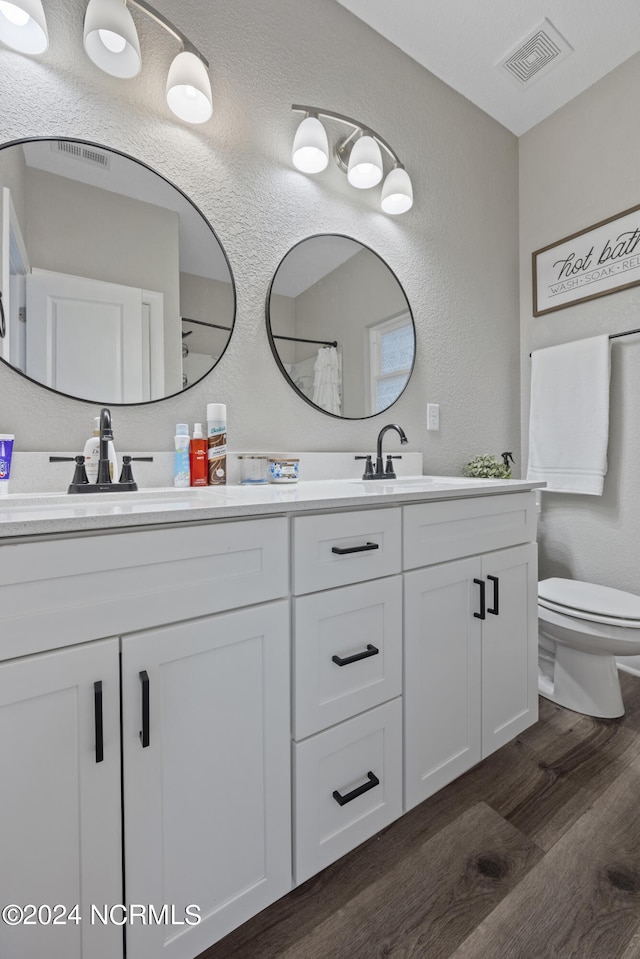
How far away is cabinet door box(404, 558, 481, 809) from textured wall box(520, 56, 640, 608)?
110 centimetres

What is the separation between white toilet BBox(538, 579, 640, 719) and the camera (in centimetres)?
147

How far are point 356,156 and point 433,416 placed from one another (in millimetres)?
1048

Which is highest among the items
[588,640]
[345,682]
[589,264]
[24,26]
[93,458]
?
[24,26]

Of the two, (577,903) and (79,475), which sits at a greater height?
(79,475)

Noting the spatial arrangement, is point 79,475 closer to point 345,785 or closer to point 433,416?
point 345,785

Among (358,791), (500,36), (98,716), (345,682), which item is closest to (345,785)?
(358,791)

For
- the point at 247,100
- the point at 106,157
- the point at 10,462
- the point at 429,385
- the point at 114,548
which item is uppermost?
the point at 247,100

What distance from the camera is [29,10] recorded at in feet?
3.42

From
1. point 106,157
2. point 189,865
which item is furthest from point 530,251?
point 189,865

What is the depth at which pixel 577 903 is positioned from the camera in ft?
3.10

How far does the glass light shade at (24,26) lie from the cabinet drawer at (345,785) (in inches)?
70.3

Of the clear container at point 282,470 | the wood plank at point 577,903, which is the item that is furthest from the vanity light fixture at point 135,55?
the wood plank at point 577,903

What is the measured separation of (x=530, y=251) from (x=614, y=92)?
659 millimetres

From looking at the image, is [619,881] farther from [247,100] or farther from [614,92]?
[614,92]
